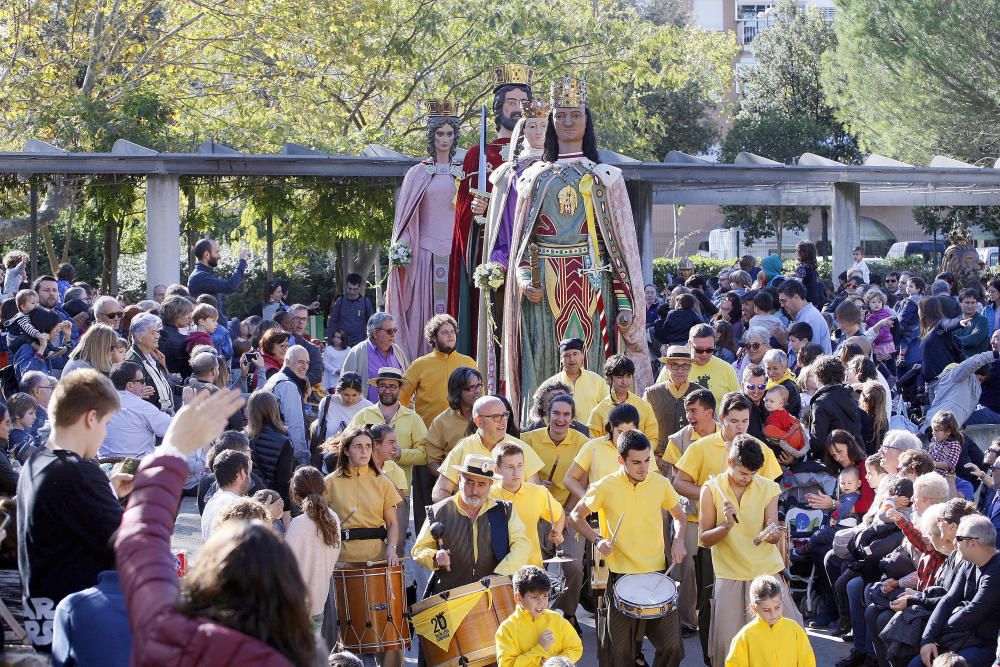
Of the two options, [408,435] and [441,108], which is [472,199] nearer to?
[441,108]

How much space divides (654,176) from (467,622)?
36.4 feet

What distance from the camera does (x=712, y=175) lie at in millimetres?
17172

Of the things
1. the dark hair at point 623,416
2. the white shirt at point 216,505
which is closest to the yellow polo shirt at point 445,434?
the dark hair at point 623,416

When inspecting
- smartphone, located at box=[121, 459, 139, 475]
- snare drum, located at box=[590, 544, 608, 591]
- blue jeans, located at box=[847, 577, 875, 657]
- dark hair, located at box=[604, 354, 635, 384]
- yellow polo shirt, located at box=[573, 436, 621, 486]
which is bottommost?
blue jeans, located at box=[847, 577, 875, 657]

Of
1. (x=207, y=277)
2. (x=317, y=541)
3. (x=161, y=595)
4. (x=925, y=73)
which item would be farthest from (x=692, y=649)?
(x=925, y=73)

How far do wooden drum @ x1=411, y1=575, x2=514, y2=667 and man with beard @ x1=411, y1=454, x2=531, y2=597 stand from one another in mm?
262

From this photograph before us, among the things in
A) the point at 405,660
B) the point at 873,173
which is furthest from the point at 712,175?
the point at 405,660

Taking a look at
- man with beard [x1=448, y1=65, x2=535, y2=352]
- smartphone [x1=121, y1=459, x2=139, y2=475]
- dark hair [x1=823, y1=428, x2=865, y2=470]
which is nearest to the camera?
smartphone [x1=121, y1=459, x2=139, y2=475]

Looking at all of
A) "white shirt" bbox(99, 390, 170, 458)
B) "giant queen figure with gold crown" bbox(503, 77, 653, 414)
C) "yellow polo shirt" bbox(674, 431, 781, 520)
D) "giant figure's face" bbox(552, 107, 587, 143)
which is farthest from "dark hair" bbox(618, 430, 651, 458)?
"giant figure's face" bbox(552, 107, 587, 143)

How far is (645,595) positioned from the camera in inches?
268

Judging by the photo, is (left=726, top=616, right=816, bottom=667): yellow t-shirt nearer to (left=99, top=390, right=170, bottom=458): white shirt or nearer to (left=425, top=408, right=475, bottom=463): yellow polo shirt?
(left=425, top=408, right=475, bottom=463): yellow polo shirt

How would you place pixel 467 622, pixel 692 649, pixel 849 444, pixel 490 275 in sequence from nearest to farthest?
pixel 467 622, pixel 692 649, pixel 849 444, pixel 490 275

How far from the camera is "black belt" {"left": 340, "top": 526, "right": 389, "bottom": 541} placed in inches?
281

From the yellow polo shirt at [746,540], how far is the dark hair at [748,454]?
12 centimetres
